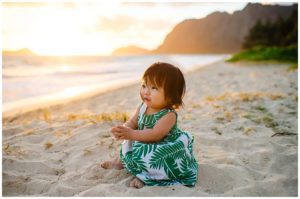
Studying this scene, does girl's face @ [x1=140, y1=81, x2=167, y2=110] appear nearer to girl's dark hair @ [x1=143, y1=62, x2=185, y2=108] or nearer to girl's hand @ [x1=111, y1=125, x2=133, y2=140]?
girl's dark hair @ [x1=143, y1=62, x2=185, y2=108]

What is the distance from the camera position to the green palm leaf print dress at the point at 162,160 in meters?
2.58

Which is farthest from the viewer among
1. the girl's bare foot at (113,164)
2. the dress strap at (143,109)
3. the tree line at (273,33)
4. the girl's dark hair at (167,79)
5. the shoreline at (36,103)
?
the tree line at (273,33)

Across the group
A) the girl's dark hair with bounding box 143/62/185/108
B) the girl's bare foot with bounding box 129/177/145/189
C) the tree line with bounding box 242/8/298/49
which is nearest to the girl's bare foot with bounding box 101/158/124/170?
the girl's bare foot with bounding box 129/177/145/189

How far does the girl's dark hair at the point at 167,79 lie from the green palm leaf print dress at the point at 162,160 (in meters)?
0.14

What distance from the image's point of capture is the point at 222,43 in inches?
3322

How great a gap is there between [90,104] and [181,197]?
4.86 metres

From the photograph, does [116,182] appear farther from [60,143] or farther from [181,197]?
[60,143]

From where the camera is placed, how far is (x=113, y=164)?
9.62 feet

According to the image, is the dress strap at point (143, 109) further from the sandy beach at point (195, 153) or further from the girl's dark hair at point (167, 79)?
the sandy beach at point (195, 153)

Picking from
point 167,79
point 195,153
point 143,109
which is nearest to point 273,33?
point 195,153

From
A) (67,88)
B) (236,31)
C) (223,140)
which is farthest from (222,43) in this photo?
(223,140)

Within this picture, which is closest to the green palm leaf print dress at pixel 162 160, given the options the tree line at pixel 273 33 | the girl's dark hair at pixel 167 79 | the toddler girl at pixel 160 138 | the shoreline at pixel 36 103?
the toddler girl at pixel 160 138

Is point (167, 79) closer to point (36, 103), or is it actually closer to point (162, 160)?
point (162, 160)

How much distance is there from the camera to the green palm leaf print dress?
2.58 m
